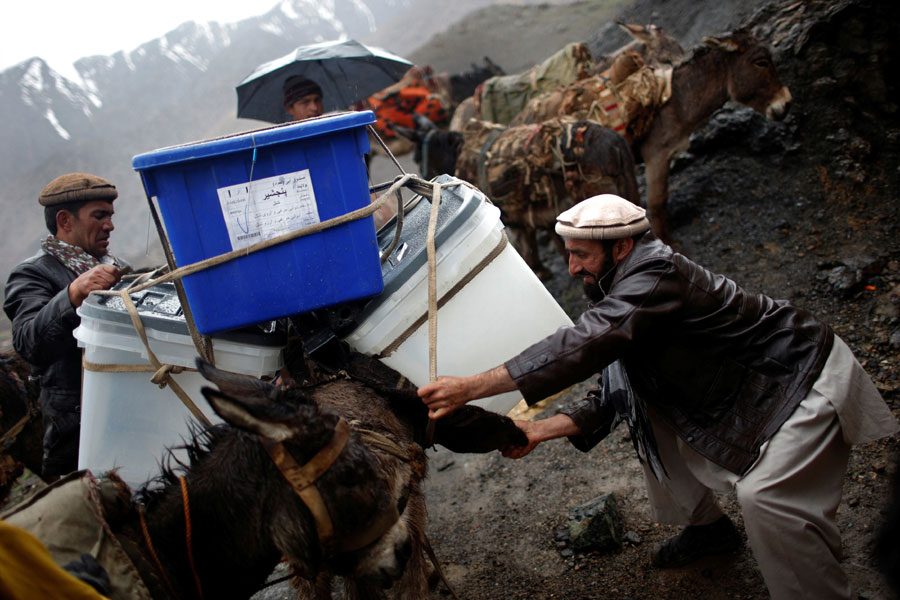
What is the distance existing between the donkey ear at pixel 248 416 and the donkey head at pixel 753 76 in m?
6.06

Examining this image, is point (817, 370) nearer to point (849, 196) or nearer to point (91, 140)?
point (849, 196)

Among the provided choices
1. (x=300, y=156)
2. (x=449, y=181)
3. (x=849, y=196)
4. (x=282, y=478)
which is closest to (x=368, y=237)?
(x=300, y=156)

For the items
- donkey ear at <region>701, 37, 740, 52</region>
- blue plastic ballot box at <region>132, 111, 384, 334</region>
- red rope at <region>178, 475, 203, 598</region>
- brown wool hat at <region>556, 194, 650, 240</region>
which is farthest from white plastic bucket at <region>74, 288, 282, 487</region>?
donkey ear at <region>701, 37, 740, 52</region>

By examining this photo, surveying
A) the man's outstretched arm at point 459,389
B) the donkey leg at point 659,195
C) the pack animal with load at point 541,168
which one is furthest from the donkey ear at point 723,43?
the man's outstretched arm at point 459,389

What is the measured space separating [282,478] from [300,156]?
0.93m

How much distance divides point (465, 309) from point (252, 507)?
34.4 inches

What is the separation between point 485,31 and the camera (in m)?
22.8

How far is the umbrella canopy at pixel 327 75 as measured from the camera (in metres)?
4.49

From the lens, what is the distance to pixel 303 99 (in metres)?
3.65

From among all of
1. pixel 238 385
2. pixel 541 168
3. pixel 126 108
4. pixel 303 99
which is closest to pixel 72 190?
pixel 303 99

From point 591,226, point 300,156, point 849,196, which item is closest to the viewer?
point 300,156

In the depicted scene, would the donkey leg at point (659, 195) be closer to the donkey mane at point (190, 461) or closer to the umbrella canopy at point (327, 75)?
the umbrella canopy at point (327, 75)

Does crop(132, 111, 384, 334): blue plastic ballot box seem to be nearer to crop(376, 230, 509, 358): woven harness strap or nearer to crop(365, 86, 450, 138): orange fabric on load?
crop(376, 230, 509, 358): woven harness strap

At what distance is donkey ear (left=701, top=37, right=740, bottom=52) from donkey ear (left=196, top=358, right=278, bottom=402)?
6.42 meters
